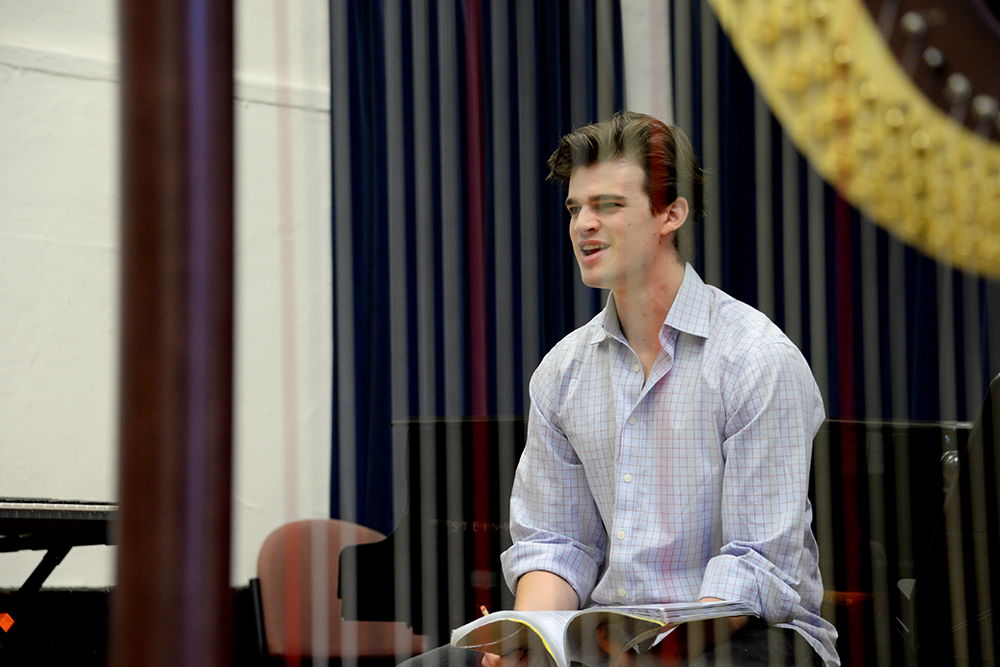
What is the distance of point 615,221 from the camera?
4.43 feet

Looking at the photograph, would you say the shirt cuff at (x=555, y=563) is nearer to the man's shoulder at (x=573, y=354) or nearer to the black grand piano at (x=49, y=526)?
the man's shoulder at (x=573, y=354)

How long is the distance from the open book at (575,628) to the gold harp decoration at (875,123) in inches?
20.1

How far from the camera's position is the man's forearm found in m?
1.27

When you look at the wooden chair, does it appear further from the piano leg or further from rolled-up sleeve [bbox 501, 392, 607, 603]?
rolled-up sleeve [bbox 501, 392, 607, 603]

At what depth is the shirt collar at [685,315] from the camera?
52.5 inches

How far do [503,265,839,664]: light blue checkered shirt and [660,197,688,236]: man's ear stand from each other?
0.09m

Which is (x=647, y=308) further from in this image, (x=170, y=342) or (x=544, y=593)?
(x=170, y=342)

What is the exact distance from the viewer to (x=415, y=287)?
3.09 meters

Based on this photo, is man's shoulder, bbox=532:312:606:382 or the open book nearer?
the open book

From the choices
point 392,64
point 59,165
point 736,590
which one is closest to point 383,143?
point 59,165

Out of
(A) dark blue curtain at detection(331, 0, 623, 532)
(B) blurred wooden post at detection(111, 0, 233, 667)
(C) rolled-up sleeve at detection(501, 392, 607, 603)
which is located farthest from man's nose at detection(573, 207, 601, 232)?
(A) dark blue curtain at detection(331, 0, 623, 532)

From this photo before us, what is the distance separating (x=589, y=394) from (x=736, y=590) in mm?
355

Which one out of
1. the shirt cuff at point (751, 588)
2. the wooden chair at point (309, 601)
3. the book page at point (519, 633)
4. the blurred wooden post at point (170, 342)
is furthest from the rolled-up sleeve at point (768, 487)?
the wooden chair at point (309, 601)

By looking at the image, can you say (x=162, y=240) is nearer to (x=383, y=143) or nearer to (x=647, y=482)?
(x=647, y=482)
